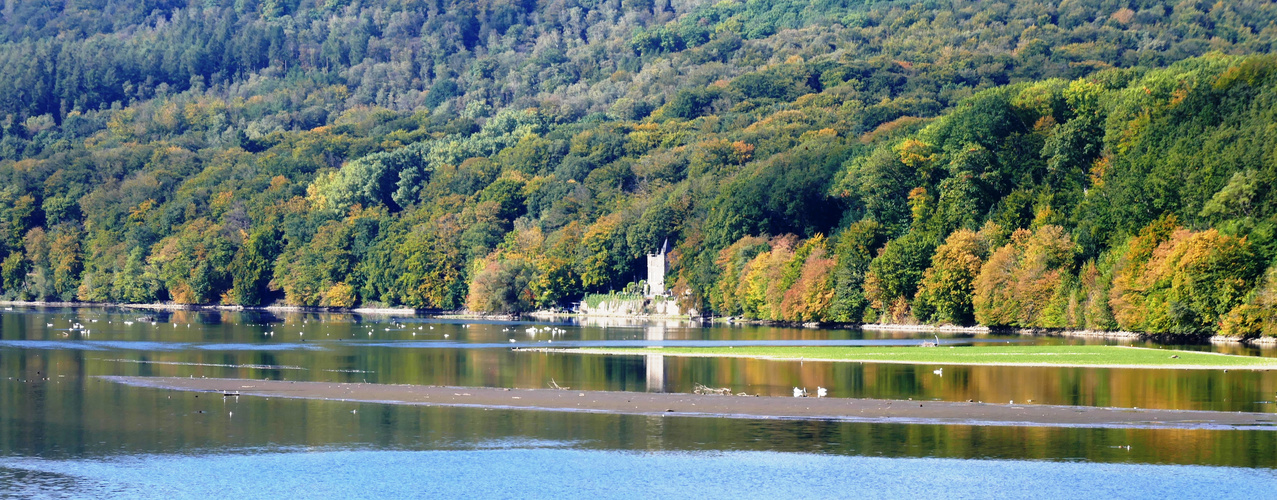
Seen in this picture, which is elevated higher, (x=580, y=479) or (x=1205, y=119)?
(x=1205, y=119)

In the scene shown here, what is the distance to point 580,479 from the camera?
34531 mm

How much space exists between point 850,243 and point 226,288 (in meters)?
103

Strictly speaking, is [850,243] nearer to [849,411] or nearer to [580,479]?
[849,411]

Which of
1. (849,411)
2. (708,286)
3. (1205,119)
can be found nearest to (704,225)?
(708,286)

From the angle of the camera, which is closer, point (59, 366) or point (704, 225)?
point (59, 366)

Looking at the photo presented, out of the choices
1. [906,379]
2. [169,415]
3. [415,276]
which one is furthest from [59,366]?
[415,276]

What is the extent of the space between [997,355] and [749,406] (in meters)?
25.0

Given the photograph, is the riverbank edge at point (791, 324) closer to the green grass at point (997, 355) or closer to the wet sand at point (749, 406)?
the green grass at point (997, 355)

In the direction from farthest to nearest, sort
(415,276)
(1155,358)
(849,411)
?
1. (415,276)
2. (1155,358)
3. (849,411)

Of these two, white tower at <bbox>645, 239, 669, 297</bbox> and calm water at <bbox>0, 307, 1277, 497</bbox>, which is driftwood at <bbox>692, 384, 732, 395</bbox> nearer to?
calm water at <bbox>0, 307, 1277, 497</bbox>

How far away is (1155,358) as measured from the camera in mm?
63938

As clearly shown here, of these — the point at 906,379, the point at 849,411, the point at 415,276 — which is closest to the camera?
the point at 849,411

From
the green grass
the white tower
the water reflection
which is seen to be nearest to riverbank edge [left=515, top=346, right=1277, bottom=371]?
the green grass

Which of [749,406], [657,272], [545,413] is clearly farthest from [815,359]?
[657,272]
